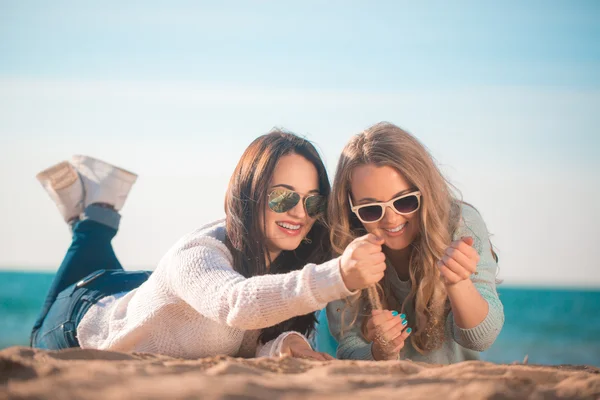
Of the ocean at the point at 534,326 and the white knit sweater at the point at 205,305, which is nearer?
the white knit sweater at the point at 205,305

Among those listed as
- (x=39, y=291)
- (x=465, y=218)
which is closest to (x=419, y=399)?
(x=465, y=218)

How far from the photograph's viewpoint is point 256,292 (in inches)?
116

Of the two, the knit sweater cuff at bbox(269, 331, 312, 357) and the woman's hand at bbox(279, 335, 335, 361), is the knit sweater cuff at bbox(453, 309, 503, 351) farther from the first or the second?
the knit sweater cuff at bbox(269, 331, 312, 357)

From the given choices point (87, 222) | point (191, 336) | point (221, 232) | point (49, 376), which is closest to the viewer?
point (49, 376)

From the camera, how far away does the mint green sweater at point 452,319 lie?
403 centimetres

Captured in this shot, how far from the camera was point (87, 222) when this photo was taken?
245 inches

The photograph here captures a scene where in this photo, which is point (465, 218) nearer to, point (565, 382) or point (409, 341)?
point (409, 341)

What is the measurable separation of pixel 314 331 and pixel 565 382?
2.31m

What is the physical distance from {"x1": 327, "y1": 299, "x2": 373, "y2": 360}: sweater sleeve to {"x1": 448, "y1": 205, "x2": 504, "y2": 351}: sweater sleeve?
59 centimetres

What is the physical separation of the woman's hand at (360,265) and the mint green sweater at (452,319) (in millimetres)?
1287

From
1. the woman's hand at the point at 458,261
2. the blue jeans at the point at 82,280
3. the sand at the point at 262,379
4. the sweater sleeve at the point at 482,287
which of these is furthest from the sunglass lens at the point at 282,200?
the blue jeans at the point at 82,280

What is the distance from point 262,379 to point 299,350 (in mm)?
1414

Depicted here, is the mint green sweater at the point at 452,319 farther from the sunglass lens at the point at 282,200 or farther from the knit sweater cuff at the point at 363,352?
the sunglass lens at the point at 282,200

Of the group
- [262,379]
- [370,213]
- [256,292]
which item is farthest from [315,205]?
[262,379]
